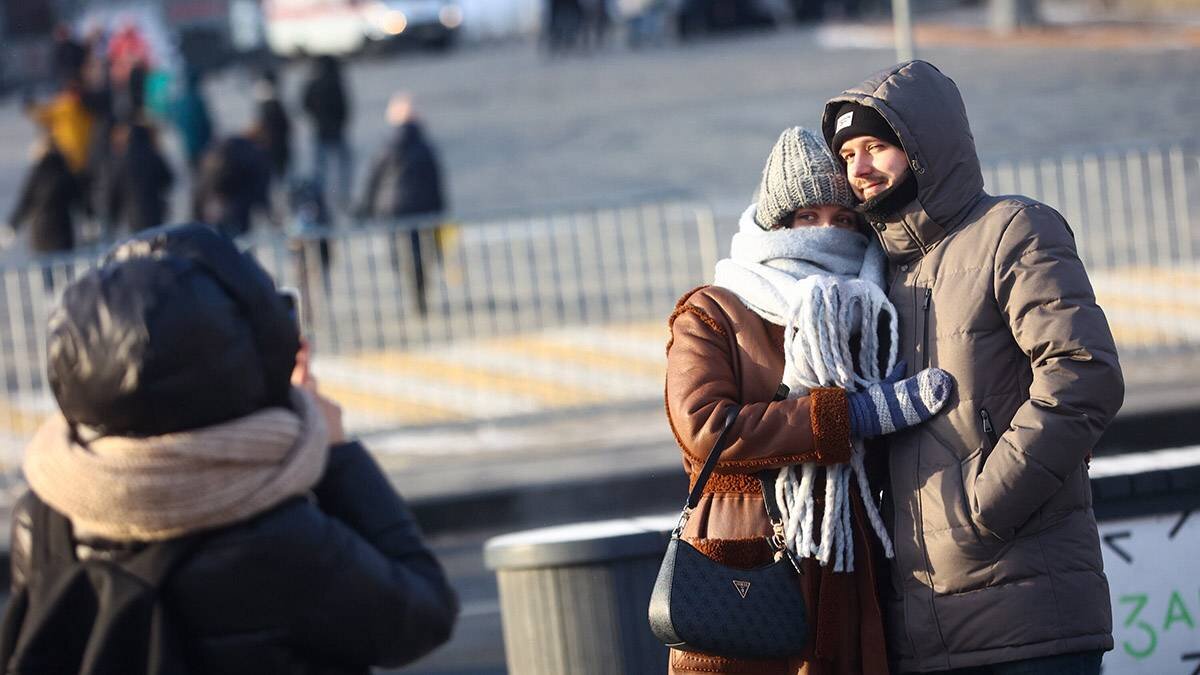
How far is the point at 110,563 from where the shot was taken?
2.46 metres

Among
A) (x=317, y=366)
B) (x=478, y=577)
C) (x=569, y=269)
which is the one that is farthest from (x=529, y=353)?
(x=478, y=577)

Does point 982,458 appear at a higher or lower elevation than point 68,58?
lower

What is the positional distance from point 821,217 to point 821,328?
324 millimetres

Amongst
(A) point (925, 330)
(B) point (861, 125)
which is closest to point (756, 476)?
(A) point (925, 330)

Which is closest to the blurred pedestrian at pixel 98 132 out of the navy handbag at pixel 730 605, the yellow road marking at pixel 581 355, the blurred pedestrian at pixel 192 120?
the blurred pedestrian at pixel 192 120

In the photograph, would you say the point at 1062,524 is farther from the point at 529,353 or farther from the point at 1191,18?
the point at 1191,18

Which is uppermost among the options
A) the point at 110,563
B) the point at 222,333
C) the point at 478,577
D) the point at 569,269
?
the point at 222,333

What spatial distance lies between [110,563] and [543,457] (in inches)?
300

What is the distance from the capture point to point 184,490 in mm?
2432

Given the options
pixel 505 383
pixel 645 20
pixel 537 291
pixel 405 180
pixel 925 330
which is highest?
pixel 645 20

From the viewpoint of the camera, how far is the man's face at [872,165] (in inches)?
137

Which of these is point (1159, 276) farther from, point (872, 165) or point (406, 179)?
point (872, 165)

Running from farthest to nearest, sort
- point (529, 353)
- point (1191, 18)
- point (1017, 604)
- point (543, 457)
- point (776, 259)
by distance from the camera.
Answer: point (1191, 18) → point (529, 353) → point (543, 457) → point (776, 259) → point (1017, 604)

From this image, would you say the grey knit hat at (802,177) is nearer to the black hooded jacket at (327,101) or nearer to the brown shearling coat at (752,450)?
the brown shearling coat at (752,450)
